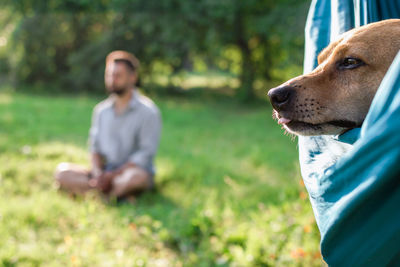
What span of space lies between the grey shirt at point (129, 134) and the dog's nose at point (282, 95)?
3449mm

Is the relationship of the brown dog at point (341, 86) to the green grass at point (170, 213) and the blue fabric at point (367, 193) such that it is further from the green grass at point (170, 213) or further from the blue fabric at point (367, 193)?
the green grass at point (170, 213)

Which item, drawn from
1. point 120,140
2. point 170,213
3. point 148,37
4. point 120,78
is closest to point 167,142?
point 120,140

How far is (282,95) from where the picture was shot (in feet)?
6.11

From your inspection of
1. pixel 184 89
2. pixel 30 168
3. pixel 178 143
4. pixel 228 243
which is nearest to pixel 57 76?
pixel 184 89

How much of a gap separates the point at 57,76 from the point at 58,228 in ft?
47.7

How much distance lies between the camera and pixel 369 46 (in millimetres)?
1714

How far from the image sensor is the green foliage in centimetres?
1313

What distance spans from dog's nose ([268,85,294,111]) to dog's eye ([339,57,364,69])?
0.25 m

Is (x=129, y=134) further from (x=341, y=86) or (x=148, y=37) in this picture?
(x=148, y=37)

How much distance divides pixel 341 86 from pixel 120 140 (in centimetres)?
392

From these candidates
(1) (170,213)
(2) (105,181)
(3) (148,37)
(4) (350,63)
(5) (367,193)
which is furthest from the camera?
(3) (148,37)

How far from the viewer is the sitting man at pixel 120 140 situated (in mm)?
5035

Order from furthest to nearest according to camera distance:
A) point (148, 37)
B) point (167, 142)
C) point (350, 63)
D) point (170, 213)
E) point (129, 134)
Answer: point (148, 37)
point (167, 142)
point (129, 134)
point (170, 213)
point (350, 63)

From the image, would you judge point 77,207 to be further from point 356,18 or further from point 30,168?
point 356,18
